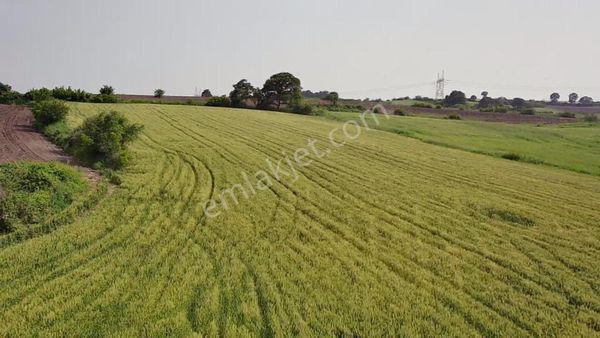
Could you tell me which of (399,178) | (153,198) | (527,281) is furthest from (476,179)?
(153,198)

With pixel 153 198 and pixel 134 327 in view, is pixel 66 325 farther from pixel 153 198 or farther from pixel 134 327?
pixel 153 198

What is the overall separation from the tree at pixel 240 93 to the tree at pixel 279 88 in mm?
2688

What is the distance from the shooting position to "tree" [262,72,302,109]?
59.3 meters

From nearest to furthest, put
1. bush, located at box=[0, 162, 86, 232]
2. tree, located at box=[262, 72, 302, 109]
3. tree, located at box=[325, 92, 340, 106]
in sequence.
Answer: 1. bush, located at box=[0, 162, 86, 232]
2. tree, located at box=[262, 72, 302, 109]
3. tree, located at box=[325, 92, 340, 106]

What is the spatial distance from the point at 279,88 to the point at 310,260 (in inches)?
2139

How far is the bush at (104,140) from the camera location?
49.6 ft

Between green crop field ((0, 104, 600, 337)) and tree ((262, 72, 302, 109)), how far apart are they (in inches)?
1802

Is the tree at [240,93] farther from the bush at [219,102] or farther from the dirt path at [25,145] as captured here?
the dirt path at [25,145]

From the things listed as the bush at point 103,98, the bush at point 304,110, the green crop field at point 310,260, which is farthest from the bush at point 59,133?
the bush at point 304,110

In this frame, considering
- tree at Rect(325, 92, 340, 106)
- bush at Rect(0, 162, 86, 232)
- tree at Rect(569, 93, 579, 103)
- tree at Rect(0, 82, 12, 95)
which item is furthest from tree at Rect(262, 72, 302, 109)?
tree at Rect(569, 93, 579, 103)

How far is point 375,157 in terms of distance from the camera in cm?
1927

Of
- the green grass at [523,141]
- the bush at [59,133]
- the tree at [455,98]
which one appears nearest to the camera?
the bush at [59,133]

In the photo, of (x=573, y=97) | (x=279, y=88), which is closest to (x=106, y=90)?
(x=279, y=88)

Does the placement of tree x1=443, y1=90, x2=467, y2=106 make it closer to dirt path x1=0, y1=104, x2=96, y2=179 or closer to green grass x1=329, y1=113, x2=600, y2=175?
green grass x1=329, y1=113, x2=600, y2=175
